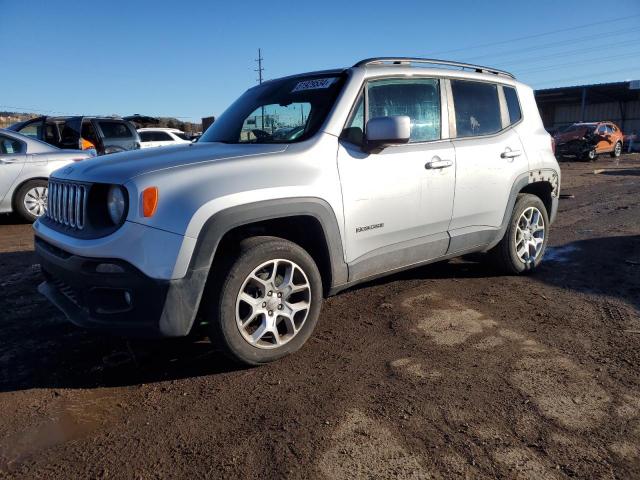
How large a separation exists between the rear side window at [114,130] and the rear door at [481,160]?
32.4 ft

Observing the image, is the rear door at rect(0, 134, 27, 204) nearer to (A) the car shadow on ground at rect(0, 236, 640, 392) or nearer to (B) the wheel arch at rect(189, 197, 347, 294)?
(A) the car shadow on ground at rect(0, 236, 640, 392)

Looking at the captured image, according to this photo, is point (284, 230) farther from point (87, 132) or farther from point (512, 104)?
point (87, 132)

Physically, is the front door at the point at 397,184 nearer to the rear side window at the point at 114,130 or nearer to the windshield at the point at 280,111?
the windshield at the point at 280,111

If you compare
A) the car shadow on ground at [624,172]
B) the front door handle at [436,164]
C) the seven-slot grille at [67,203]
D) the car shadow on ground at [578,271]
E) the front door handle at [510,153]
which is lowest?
the car shadow on ground at [578,271]

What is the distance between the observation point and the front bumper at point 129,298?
2689 mm

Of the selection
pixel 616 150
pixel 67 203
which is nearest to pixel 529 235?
pixel 67 203

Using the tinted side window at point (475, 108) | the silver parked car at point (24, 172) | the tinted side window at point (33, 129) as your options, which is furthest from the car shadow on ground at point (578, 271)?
the tinted side window at point (33, 129)

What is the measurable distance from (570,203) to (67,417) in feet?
33.0

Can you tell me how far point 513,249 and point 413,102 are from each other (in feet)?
6.21

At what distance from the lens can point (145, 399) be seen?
2836mm

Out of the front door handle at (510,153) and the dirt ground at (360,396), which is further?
the front door handle at (510,153)

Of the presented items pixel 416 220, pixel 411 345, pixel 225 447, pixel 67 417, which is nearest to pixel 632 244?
pixel 416 220

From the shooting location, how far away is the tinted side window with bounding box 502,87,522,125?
4836 mm

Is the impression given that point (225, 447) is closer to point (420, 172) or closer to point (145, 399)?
point (145, 399)
